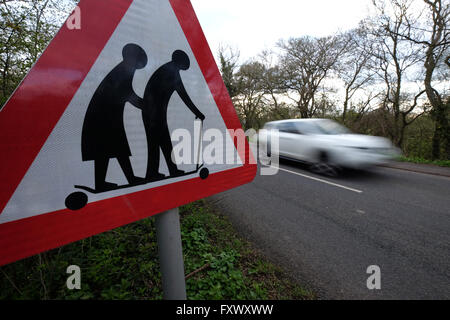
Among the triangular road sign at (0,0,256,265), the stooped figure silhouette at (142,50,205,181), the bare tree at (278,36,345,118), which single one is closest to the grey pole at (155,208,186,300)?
the triangular road sign at (0,0,256,265)

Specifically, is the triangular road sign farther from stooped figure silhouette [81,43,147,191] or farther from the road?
the road

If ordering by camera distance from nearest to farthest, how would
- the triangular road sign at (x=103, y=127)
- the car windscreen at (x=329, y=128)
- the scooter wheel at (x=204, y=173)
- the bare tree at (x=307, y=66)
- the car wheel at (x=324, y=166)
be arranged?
the triangular road sign at (x=103, y=127), the scooter wheel at (x=204, y=173), the car wheel at (x=324, y=166), the car windscreen at (x=329, y=128), the bare tree at (x=307, y=66)

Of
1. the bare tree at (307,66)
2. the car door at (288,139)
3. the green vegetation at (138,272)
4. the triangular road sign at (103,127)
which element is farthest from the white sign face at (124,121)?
the bare tree at (307,66)

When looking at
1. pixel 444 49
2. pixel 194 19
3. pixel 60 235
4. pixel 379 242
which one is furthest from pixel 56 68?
pixel 444 49

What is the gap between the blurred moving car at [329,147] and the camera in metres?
5.15

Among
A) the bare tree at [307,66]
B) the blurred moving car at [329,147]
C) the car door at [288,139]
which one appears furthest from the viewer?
the bare tree at [307,66]

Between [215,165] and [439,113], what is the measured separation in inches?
427

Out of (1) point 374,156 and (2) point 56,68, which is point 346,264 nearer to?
(2) point 56,68

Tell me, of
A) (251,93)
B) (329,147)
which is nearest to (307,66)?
(251,93)

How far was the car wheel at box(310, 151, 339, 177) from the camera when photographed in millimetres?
5441

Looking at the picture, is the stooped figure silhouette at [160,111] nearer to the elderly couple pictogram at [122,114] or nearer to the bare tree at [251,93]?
the elderly couple pictogram at [122,114]

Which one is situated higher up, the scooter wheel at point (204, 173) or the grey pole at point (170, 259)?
the scooter wheel at point (204, 173)

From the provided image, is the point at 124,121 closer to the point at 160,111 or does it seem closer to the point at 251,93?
the point at 160,111

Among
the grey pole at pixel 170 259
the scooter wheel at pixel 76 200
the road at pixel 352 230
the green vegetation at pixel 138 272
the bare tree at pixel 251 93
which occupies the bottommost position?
the road at pixel 352 230
